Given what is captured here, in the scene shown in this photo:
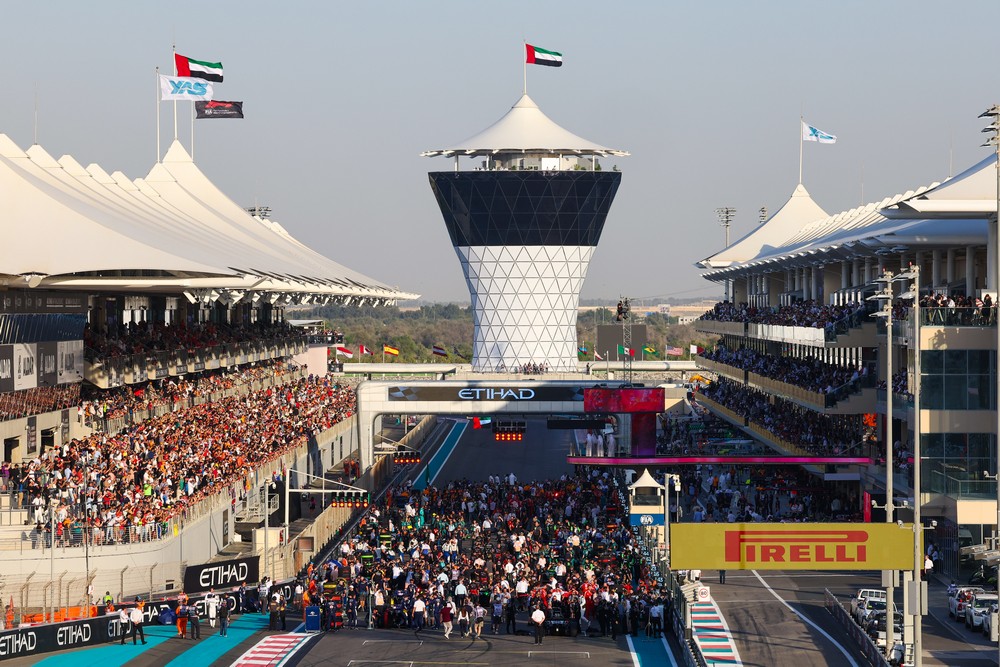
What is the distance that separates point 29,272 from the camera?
46.4 metres

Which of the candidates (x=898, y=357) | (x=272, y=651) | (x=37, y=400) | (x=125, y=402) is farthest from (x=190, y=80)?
(x=272, y=651)

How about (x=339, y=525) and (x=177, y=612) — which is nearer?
(x=177, y=612)

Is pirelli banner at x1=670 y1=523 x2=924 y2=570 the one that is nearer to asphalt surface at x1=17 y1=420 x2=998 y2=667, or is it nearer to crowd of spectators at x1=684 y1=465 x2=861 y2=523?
asphalt surface at x1=17 y1=420 x2=998 y2=667

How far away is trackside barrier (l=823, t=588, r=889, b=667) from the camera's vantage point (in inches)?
1421

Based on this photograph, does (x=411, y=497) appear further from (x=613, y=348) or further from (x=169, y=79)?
(x=613, y=348)

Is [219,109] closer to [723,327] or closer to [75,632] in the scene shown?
[723,327]

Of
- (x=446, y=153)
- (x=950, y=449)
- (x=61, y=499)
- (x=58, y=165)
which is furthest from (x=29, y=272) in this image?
(x=446, y=153)

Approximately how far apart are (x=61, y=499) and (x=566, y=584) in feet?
48.5

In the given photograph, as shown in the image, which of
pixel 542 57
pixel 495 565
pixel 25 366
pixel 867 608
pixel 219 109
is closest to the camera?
pixel 867 608

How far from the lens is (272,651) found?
3966 cm

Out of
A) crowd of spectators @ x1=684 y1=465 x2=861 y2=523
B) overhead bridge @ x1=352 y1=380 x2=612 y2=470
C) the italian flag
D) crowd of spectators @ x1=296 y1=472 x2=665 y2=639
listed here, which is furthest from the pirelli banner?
the italian flag

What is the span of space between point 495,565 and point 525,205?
237ft

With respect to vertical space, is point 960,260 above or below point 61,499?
above

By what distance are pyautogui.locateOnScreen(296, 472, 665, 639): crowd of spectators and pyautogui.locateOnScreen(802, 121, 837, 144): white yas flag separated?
3454cm
